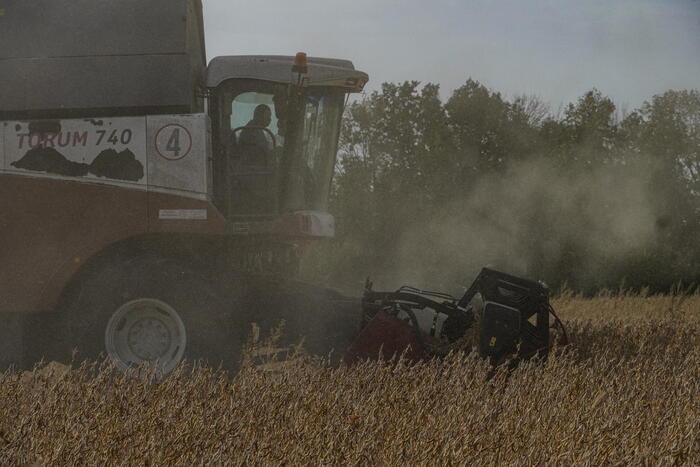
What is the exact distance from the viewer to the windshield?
7.20 m

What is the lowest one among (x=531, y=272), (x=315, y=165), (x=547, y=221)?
(x=531, y=272)

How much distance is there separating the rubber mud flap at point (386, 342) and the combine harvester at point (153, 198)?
1.0 inches

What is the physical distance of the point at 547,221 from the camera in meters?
22.8

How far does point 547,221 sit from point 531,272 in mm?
1448

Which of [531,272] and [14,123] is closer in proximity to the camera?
[14,123]

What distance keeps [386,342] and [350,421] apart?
8.59 ft

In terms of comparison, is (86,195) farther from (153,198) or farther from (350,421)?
(350,421)

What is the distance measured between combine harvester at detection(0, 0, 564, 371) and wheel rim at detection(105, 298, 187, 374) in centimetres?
1

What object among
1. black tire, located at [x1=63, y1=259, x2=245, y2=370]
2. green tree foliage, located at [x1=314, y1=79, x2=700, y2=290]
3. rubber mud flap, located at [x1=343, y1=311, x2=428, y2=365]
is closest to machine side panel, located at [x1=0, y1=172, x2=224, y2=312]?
black tire, located at [x1=63, y1=259, x2=245, y2=370]

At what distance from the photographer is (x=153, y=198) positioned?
6773 mm

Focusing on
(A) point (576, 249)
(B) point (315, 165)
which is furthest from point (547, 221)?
(B) point (315, 165)

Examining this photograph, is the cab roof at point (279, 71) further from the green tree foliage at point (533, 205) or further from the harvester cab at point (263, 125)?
the green tree foliage at point (533, 205)

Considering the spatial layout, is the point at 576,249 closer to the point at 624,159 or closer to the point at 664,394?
the point at 624,159

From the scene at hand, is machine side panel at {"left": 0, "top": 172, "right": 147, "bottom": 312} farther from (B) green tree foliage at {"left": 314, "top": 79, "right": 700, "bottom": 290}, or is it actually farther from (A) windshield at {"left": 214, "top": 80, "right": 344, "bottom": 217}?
(B) green tree foliage at {"left": 314, "top": 79, "right": 700, "bottom": 290}
